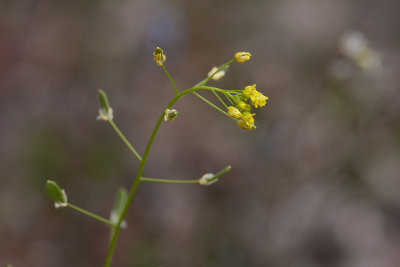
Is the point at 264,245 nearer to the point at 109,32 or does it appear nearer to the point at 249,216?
the point at 249,216

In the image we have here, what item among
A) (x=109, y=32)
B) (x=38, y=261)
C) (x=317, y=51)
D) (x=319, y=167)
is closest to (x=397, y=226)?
(x=319, y=167)

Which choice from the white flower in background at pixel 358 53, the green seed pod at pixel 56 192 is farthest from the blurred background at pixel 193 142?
the green seed pod at pixel 56 192

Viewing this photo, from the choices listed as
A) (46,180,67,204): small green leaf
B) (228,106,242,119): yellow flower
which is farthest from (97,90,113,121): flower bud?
(228,106,242,119): yellow flower

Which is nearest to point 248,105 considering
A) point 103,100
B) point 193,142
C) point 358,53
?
point 103,100

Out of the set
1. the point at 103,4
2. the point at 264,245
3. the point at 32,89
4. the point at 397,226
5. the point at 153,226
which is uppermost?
the point at 103,4

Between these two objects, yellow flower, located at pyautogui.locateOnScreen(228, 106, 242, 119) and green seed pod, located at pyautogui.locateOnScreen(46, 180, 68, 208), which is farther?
green seed pod, located at pyautogui.locateOnScreen(46, 180, 68, 208)

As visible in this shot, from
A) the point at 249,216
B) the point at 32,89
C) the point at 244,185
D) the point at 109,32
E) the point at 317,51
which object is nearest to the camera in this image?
the point at 249,216

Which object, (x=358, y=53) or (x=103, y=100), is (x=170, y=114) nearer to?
(x=103, y=100)

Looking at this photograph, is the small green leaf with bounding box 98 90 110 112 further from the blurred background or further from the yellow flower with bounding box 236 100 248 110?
the blurred background
